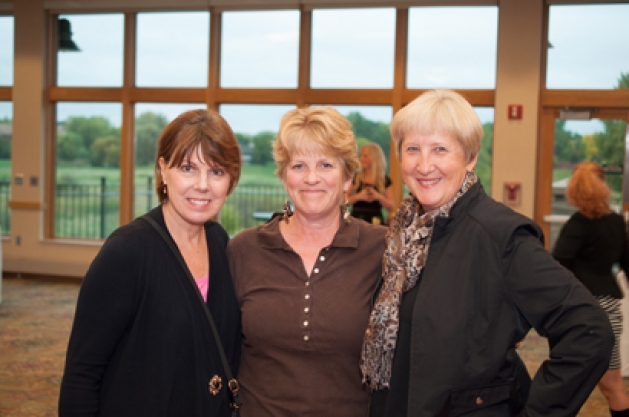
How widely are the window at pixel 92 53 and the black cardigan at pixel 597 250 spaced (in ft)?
24.9

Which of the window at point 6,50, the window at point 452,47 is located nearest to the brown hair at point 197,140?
the window at point 452,47

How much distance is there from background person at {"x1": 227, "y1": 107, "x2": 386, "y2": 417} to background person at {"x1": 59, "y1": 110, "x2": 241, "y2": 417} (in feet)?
0.38

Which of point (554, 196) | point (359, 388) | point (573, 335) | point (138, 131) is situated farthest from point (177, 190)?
point (138, 131)

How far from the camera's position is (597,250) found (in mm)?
4453

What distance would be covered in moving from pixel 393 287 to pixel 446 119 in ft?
1.66

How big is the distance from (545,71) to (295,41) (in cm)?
339

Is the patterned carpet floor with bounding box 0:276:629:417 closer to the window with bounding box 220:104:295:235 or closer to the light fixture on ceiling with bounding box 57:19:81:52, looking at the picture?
the window with bounding box 220:104:295:235

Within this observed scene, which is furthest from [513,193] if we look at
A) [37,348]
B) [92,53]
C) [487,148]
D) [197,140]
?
[197,140]

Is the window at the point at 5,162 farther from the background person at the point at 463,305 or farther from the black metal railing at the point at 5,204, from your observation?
the background person at the point at 463,305

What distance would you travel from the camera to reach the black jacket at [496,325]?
1653 mm

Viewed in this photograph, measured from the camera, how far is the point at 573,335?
1641mm

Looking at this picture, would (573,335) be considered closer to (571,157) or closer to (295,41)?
(571,157)

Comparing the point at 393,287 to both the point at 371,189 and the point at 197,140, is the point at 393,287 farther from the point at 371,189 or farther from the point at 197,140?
the point at 371,189

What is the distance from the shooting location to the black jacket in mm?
1653
